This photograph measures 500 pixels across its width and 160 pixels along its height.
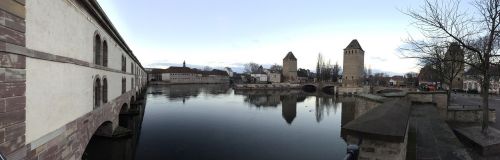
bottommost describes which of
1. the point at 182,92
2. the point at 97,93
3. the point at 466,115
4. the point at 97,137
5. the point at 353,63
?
the point at 97,137

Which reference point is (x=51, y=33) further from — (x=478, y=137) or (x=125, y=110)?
(x=125, y=110)

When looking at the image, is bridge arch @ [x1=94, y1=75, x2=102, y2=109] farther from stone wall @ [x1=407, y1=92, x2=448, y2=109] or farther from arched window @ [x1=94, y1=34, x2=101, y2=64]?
stone wall @ [x1=407, y1=92, x2=448, y2=109]

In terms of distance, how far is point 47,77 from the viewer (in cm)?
587

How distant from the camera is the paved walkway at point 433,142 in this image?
7906 mm

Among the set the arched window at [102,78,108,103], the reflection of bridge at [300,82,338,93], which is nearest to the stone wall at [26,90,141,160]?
the arched window at [102,78,108,103]

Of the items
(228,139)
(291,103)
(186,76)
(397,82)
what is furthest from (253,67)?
(228,139)

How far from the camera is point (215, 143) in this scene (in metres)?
18.1

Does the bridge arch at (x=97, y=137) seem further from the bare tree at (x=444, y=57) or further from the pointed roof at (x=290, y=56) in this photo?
the pointed roof at (x=290, y=56)

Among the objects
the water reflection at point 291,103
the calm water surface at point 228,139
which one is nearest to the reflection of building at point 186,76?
the water reflection at point 291,103

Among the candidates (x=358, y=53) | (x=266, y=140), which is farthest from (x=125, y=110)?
(x=358, y=53)

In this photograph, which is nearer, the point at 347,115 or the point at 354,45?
the point at 347,115

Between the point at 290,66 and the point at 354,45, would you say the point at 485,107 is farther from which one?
the point at 290,66

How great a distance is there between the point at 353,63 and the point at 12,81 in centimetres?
6429

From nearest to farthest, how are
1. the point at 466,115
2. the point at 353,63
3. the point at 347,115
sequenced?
the point at 466,115
the point at 347,115
the point at 353,63
